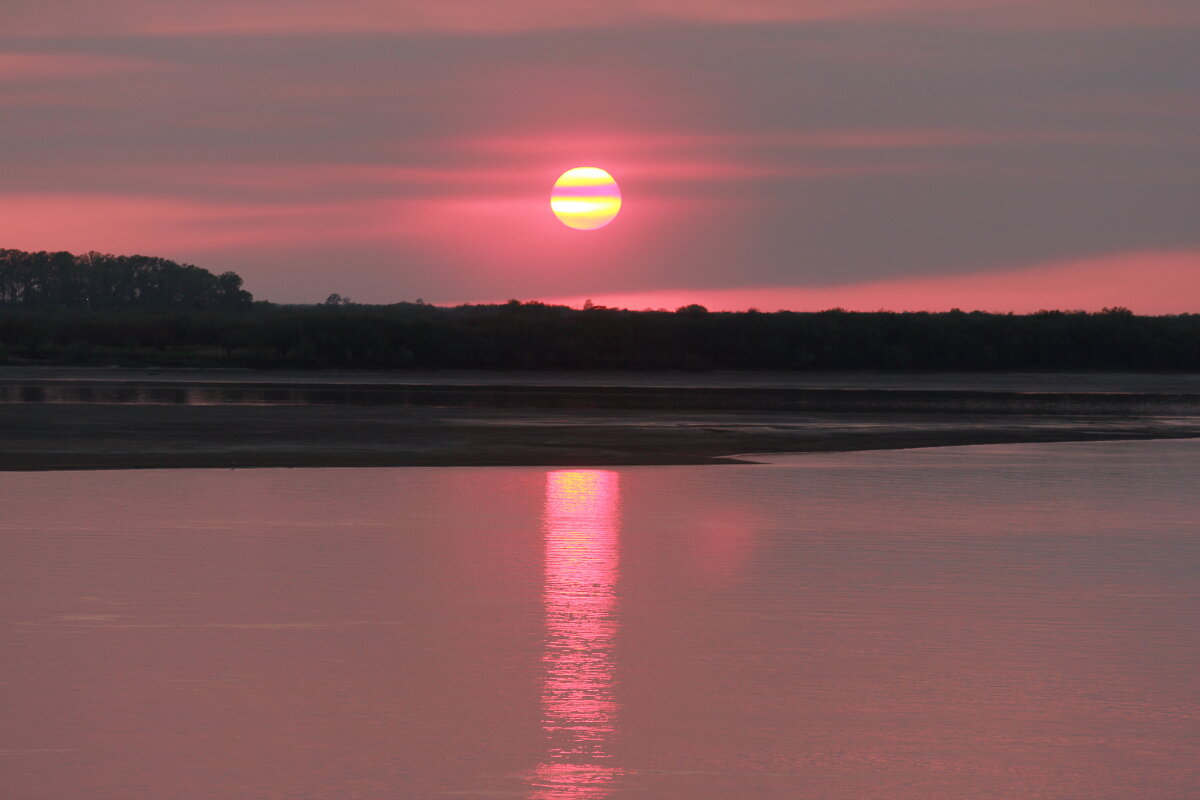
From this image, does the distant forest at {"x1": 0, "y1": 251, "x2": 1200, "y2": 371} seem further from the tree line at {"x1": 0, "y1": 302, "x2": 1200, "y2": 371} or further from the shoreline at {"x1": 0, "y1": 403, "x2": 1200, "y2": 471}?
the shoreline at {"x1": 0, "y1": 403, "x2": 1200, "y2": 471}

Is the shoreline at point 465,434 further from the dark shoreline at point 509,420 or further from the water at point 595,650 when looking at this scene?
the water at point 595,650

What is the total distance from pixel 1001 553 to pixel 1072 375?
73.9m

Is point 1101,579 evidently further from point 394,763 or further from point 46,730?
point 46,730

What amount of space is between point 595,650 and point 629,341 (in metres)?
84.6

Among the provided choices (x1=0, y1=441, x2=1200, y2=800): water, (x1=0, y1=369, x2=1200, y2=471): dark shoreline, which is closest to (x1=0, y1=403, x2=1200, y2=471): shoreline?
(x1=0, y1=369, x2=1200, y2=471): dark shoreline

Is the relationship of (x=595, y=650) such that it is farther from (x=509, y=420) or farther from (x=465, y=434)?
(x=509, y=420)

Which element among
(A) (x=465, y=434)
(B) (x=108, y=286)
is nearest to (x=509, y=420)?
(A) (x=465, y=434)

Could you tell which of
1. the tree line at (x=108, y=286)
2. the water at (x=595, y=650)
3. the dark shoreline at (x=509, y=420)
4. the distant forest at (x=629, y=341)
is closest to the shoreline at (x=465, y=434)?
the dark shoreline at (x=509, y=420)

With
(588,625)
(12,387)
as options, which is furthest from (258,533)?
(12,387)

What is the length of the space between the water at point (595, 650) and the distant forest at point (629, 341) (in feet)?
219

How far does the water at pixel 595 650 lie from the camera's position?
7.18 m

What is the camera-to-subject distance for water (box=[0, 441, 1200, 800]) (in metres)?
7.18

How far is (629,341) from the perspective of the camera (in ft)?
309

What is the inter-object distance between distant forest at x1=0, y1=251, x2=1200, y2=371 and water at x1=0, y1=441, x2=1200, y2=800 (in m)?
66.8
